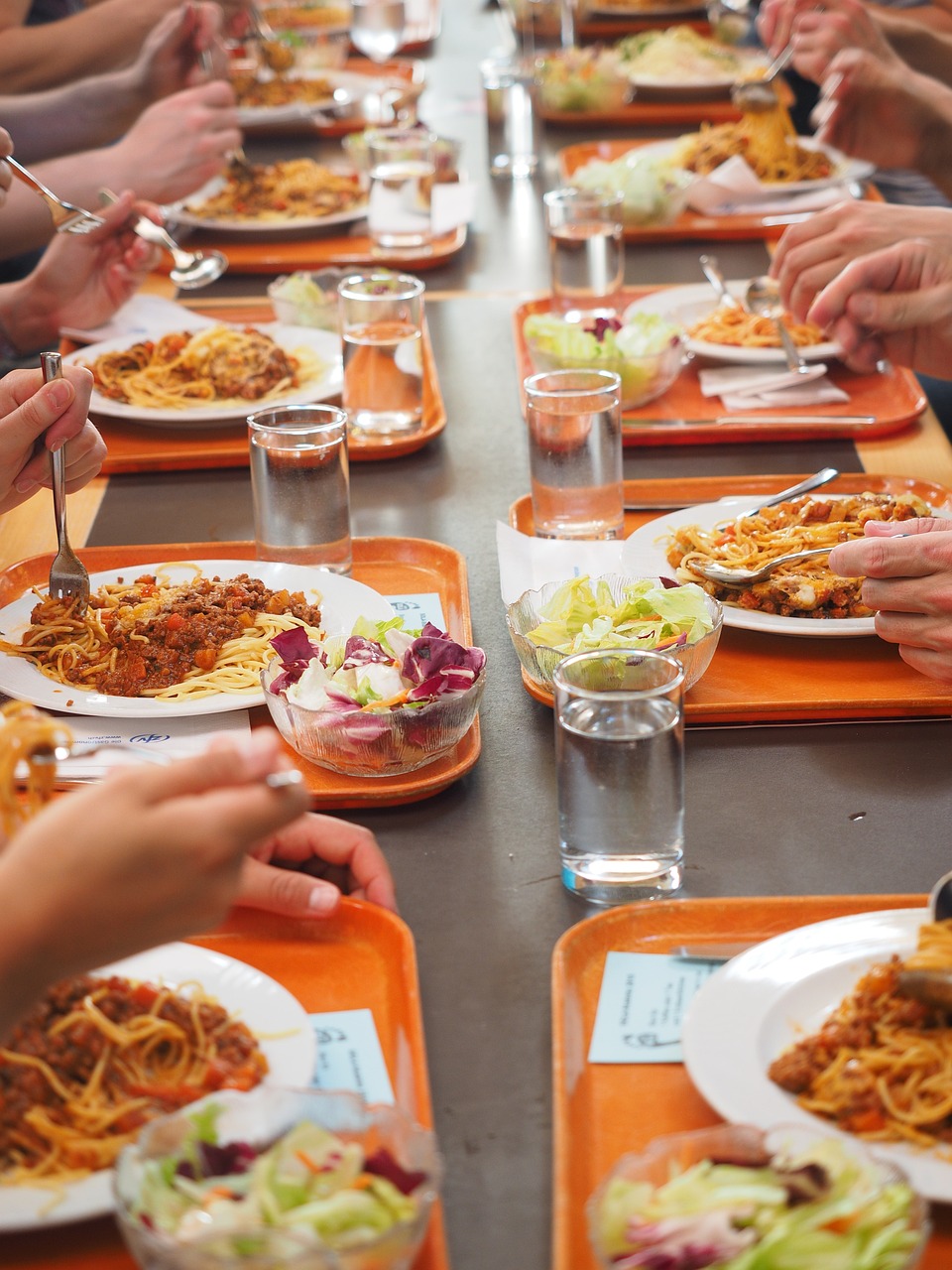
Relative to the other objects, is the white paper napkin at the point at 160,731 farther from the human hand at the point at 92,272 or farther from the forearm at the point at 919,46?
the forearm at the point at 919,46

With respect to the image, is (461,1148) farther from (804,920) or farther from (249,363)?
(249,363)

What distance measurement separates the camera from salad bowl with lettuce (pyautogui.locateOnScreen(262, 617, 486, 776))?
1.47m

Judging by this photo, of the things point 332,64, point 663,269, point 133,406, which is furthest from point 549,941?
point 332,64

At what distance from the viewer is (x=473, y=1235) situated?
100cm

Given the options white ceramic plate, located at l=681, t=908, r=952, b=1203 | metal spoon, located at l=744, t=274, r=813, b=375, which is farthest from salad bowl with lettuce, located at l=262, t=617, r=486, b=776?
metal spoon, located at l=744, t=274, r=813, b=375

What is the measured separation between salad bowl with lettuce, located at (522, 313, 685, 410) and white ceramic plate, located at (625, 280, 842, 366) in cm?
10

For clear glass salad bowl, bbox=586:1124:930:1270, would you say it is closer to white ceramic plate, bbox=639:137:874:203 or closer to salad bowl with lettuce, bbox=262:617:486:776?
salad bowl with lettuce, bbox=262:617:486:776

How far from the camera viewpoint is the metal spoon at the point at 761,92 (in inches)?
146

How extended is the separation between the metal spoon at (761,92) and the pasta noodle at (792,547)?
2.03 m

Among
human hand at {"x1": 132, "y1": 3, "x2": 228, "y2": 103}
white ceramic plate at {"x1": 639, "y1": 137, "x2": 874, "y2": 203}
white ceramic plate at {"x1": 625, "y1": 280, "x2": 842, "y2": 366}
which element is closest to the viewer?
white ceramic plate at {"x1": 625, "y1": 280, "x2": 842, "y2": 366}

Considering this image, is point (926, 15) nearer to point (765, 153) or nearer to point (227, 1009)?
Answer: point (765, 153)

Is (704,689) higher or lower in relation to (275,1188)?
lower

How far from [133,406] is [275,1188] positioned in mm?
1797

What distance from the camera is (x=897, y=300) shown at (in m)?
2.37
